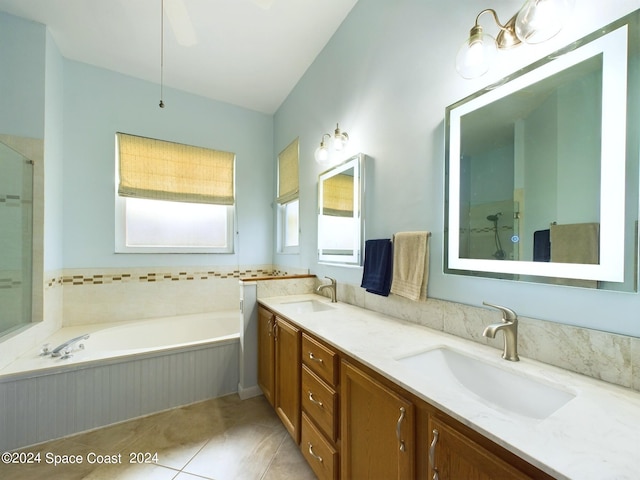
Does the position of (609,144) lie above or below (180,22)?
below

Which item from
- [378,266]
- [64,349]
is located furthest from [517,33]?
[64,349]

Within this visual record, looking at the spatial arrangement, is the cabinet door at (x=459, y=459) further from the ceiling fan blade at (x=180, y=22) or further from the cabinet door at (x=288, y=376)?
the ceiling fan blade at (x=180, y=22)

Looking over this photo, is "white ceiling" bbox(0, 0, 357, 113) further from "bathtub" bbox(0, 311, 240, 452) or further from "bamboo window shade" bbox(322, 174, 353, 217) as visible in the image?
"bathtub" bbox(0, 311, 240, 452)

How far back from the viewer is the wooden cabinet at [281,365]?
1.47 metres

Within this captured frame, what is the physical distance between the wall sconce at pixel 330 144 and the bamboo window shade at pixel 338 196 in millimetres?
185

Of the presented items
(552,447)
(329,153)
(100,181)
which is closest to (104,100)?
(100,181)

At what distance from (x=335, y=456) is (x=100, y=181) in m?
3.02

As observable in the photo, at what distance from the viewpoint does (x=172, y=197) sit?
110 inches

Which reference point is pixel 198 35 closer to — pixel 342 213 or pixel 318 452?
pixel 342 213

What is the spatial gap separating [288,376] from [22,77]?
2.91 metres

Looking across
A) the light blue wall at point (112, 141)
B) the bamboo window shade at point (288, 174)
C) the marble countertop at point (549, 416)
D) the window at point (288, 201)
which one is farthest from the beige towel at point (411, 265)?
the light blue wall at point (112, 141)

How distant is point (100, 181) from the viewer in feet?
8.27

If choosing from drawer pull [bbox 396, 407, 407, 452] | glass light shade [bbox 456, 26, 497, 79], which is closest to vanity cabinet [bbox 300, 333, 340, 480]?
drawer pull [bbox 396, 407, 407, 452]

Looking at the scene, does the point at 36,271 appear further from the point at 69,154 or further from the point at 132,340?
the point at 69,154
